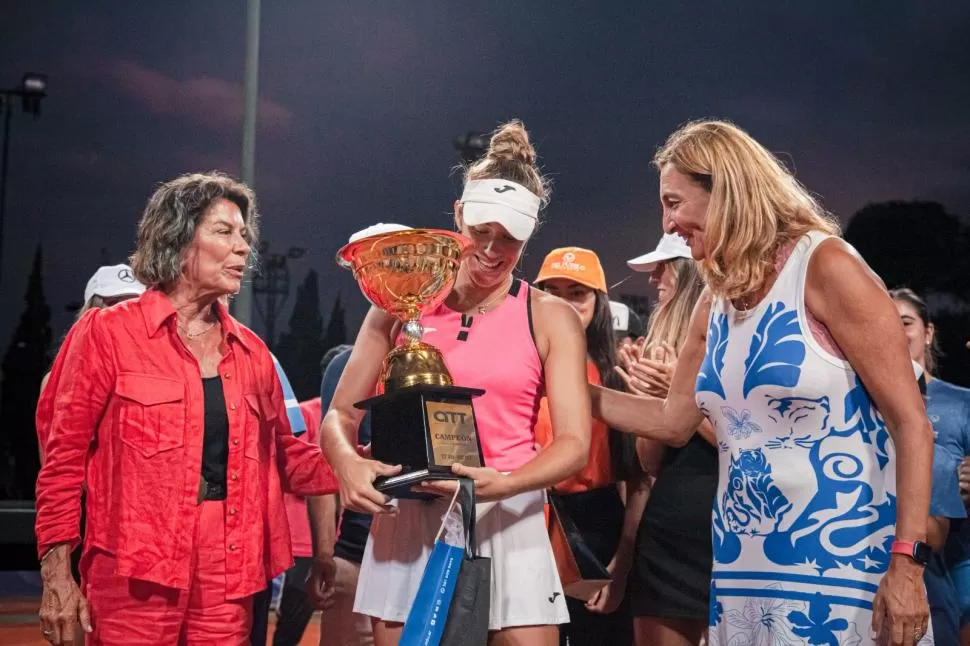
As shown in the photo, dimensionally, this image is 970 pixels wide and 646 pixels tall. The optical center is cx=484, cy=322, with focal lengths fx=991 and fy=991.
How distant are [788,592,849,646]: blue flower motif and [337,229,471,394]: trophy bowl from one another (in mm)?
927

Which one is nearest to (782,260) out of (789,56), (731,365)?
(731,365)

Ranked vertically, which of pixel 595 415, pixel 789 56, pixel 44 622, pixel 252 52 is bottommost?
pixel 44 622

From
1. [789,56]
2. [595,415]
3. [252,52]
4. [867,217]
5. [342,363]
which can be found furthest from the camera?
[789,56]

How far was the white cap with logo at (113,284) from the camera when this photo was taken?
13.3ft

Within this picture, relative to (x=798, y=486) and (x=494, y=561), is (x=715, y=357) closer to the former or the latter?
(x=798, y=486)

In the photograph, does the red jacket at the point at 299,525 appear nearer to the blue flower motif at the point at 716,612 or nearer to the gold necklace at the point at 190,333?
the gold necklace at the point at 190,333

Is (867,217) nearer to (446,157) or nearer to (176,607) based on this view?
(446,157)

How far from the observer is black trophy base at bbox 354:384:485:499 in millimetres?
2184

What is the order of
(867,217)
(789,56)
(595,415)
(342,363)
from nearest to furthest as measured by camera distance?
(595,415) → (342,363) → (867,217) → (789,56)

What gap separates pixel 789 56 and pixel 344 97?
236 inches

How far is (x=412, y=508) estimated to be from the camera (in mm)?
2449

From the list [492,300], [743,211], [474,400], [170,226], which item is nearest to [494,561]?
[474,400]

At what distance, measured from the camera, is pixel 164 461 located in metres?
2.56

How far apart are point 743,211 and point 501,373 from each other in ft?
2.28
